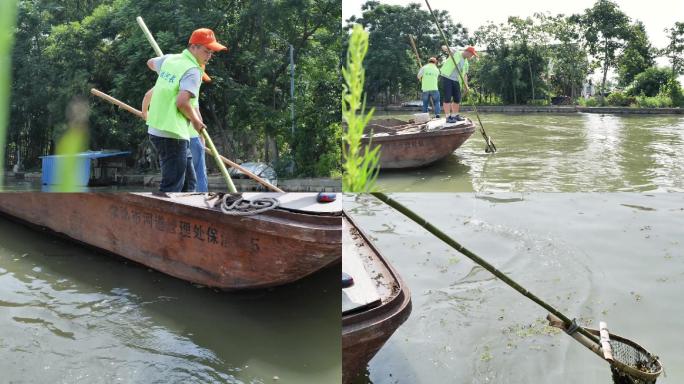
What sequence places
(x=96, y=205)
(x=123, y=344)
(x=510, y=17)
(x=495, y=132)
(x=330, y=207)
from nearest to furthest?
1. (x=510, y=17)
2. (x=330, y=207)
3. (x=123, y=344)
4. (x=495, y=132)
5. (x=96, y=205)

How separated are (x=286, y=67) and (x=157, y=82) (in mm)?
396

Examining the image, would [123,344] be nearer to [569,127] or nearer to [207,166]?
[207,166]

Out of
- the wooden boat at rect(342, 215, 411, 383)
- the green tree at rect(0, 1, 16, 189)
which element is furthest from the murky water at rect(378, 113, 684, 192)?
the green tree at rect(0, 1, 16, 189)

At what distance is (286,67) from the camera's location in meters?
1.78

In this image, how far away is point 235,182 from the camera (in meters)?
2.01

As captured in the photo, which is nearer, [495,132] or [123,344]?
[123,344]

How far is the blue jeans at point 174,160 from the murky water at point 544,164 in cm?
66

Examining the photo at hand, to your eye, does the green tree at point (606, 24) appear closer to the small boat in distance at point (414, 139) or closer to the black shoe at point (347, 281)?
the small boat in distance at point (414, 139)

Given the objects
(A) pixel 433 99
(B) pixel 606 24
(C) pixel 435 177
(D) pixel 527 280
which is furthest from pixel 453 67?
(D) pixel 527 280

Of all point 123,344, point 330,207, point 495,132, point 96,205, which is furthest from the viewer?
point 96,205

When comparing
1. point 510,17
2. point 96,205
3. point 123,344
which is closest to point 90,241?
point 96,205

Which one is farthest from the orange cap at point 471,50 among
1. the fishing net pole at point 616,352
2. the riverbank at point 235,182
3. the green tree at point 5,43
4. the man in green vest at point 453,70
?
the green tree at point 5,43

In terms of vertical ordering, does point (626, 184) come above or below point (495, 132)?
below

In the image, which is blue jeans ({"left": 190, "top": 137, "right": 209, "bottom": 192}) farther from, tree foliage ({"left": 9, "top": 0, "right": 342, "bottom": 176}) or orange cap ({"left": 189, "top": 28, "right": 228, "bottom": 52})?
orange cap ({"left": 189, "top": 28, "right": 228, "bottom": 52})
